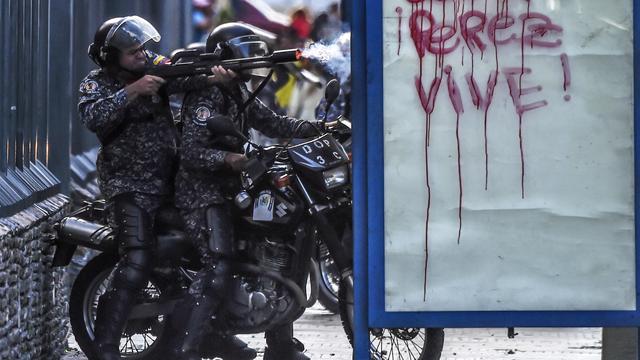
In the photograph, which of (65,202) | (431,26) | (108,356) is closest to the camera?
(431,26)

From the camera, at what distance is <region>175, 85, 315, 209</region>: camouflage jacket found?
796 centimetres

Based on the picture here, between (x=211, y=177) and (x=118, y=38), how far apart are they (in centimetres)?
78

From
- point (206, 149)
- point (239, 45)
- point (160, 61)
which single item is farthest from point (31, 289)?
point (239, 45)

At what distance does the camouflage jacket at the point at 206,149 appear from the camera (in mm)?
7957

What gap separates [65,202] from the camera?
9562 mm

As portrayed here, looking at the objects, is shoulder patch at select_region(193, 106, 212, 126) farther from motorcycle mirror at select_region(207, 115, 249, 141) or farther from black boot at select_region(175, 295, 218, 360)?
black boot at select_region(175, 295, 218, 360)

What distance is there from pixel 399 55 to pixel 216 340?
7.97ft

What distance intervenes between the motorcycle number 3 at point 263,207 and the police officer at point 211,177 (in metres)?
0.16

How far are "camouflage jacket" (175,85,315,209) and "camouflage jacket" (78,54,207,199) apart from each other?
12cm

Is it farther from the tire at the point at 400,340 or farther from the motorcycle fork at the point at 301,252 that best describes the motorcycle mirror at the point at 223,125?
the tire at the point at 400,340

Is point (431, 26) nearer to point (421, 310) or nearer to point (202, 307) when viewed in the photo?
point (421, 310)

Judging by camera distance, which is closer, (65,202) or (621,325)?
(621,325)

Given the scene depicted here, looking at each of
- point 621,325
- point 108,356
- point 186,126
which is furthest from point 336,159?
point 621,325

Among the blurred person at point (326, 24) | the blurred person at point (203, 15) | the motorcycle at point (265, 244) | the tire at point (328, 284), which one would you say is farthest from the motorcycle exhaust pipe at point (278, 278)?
the blurred person at point (203, 15)
